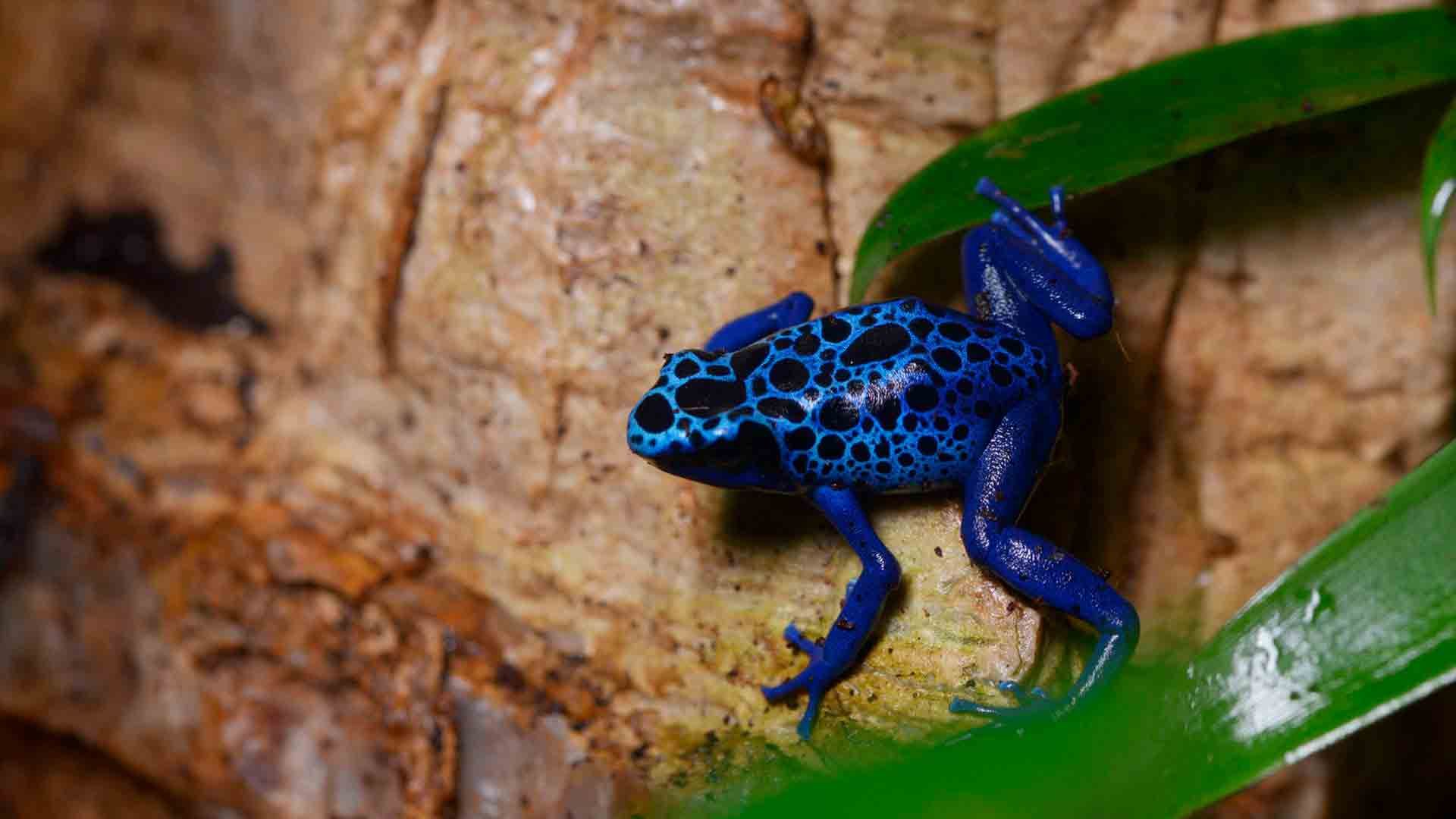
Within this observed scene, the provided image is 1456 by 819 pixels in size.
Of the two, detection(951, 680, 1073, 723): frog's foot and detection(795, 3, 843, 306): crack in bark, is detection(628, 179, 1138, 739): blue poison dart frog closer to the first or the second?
detection(951, 680, 1073, 723): frog's foot

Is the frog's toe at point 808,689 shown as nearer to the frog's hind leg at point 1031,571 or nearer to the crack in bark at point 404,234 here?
the frog's hind leg at point 1031,571

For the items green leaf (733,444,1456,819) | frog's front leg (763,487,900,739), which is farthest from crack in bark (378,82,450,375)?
green leaf (733,444,1456,819)

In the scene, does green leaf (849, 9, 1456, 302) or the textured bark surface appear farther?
the textured bark surface

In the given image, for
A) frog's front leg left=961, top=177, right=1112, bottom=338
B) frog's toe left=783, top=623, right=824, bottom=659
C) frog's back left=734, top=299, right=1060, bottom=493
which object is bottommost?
frog's toe left=783, top=623, right=824, bottom=659

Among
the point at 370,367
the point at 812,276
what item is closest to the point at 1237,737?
the point at 812,276

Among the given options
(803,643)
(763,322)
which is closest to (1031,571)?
(803,643)

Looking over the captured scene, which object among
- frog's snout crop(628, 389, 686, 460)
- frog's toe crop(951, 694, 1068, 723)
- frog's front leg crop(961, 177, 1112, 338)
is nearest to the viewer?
frog's toe crop(951, 694, 1068, 723)
